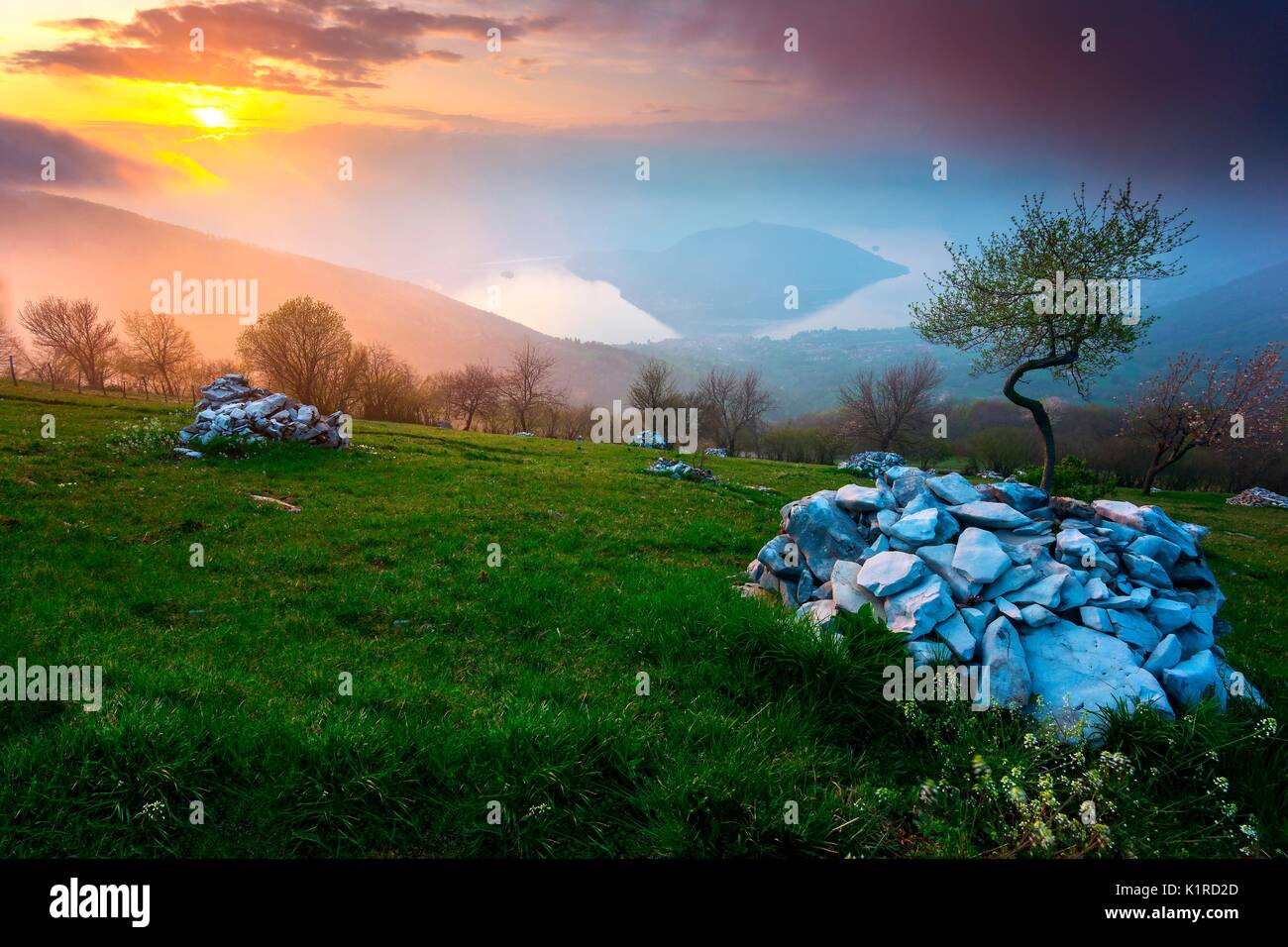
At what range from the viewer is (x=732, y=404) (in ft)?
353

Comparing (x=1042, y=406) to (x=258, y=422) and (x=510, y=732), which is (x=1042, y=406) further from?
(x=258, y=422)

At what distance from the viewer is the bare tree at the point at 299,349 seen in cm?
6525

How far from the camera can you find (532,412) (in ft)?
323

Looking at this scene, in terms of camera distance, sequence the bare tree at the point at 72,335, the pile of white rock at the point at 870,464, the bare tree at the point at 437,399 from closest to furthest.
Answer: the pile of white rock at the point at 870,464, the bare tree at the point at 437,399, the bare tree at the point at 72,335

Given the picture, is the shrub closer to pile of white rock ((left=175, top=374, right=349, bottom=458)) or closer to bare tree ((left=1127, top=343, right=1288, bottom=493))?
pile of white rock ((left=175, top=374, right=349, bottom=458))

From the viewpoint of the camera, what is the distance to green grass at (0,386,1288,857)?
17.5ft

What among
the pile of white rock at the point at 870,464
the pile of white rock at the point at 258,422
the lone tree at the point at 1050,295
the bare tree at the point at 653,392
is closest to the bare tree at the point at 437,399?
the bare tree at the point at 653,392

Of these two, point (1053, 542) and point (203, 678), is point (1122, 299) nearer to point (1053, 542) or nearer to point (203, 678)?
point (1053, 542)

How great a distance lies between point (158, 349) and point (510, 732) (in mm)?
116110

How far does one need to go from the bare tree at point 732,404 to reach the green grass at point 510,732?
91.8 meters

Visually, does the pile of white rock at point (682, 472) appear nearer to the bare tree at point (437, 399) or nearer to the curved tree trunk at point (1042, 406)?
the curved tree trunk at point (1042, 406)
